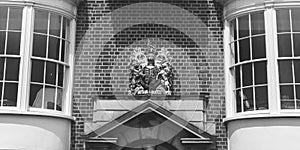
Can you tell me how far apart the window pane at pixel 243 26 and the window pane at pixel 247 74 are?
2.38ft

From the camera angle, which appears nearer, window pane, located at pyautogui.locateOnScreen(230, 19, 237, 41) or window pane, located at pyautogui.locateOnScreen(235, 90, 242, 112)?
window pane, located at pyautogui.locateOnScreen(235, 90, 242, 112)

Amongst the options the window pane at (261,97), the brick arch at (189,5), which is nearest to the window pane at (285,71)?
the window pane at (261,97)

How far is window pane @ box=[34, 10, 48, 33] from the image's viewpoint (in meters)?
8.54

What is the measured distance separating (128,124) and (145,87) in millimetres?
995

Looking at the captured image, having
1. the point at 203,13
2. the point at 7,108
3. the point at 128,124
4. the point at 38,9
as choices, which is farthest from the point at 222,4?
the point at 7,108

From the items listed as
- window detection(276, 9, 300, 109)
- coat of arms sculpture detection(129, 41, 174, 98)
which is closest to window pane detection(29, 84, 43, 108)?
coat of arms sculpture detection(129, 41, 174, 98)

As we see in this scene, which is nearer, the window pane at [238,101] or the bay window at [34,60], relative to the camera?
the bay window at [34,60]

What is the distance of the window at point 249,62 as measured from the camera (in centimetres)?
836

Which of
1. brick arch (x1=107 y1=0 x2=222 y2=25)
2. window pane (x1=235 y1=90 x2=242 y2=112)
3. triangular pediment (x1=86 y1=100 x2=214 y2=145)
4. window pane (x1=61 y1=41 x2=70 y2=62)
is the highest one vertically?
brick arch (x1=107 y1=0 x2=222 y2=25)

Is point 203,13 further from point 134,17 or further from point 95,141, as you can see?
point 95,141

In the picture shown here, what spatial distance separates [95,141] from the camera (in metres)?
7.99

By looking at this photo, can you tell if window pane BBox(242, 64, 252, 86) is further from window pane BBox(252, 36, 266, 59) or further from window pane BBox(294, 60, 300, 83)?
window pane BBox(294, 60, 300, 83)

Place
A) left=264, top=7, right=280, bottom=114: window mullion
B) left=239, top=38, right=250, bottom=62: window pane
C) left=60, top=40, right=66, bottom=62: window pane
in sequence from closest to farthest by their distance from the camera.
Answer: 1. left=264, top=7, right=280, bottom=114: window mullion
2. left=239, top=38, right=250, bottom=62: window pane
3. left=60, top=40, right=66, bottom=62: window pane

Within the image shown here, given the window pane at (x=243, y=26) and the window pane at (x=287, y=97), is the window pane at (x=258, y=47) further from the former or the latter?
the window pane at (x=287, y=97)
